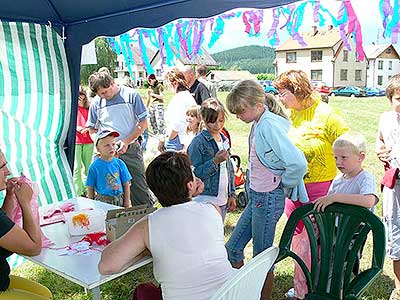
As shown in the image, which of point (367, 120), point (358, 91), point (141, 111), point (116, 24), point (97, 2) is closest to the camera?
point (97, 2)

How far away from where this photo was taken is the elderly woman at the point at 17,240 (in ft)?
5.64

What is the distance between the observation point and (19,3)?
120 inches

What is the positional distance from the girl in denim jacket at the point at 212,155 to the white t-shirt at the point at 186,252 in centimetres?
115

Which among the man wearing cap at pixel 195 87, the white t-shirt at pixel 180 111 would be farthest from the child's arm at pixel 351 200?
the man wearing cap at pixel 195 87

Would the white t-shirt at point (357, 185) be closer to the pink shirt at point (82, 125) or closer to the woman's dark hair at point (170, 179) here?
the woman's dark hair at point (170, 179)

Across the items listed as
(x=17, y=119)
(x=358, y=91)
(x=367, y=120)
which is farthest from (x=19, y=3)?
(x=358, y=91)

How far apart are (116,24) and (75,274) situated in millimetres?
1955

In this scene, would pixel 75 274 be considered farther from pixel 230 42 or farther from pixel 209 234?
pixel 230 42

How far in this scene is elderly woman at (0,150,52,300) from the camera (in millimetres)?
1720

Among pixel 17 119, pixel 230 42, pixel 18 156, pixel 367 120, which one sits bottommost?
pixel 367 120

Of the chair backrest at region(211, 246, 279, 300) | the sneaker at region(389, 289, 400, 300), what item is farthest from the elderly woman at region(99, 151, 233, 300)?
the sneaker at region(389, 289, 400, 300)

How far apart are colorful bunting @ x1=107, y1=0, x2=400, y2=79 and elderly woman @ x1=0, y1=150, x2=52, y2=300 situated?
1.59m

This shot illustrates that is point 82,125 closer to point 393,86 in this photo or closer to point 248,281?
point 393,86

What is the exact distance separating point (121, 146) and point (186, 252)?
221 cm
